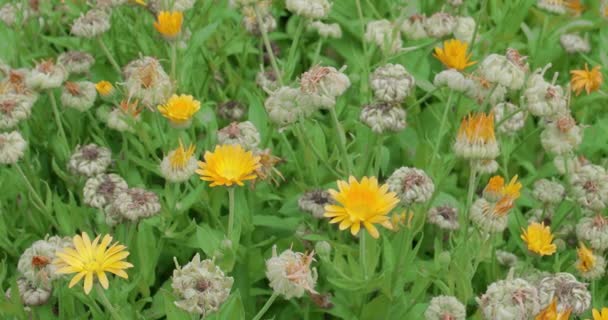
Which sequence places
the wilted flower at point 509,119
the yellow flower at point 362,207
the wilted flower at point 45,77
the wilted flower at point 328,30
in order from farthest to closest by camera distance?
the wilted flower at point 328,30
the wilted flower at point 509,119
the wilted flower at point 45,77
the yellow flower at point 362,207

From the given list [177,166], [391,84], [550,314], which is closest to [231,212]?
[177,166]

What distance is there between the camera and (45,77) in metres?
3.23

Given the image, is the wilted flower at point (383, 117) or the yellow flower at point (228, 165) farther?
the wilted flower at point (383, 117)

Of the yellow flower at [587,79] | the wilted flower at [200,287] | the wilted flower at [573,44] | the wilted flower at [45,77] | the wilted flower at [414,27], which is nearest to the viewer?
the wilted flower at [200,287]

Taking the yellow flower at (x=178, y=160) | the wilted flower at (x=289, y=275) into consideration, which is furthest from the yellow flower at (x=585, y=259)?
the yellow flower at (x=178, y=160)

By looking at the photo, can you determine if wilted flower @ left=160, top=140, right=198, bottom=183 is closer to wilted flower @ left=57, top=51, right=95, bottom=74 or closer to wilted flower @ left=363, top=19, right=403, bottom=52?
wilted flower @ left=57, top=51, right=95, bottom=74

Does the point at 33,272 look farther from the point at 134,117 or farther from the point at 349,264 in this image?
the point at 349,264

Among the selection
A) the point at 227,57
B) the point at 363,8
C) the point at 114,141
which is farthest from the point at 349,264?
the point at 363,8

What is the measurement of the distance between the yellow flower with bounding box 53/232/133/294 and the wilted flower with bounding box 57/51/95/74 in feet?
4.36

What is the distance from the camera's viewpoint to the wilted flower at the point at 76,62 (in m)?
3.51

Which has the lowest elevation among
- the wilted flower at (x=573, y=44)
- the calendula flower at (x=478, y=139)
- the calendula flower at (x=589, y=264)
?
the calendula flower at (x=589, y=264)

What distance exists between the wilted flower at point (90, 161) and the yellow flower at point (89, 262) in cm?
78

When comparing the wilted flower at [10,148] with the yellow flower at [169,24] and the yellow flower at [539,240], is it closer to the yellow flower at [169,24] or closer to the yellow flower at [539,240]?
the yellow flower at [169,24]

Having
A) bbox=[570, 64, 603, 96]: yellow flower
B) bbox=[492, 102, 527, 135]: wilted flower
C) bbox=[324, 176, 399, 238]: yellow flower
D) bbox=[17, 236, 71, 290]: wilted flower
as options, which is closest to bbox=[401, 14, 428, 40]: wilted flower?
bbox=[492, 102, 527, 135]: wilted flower
